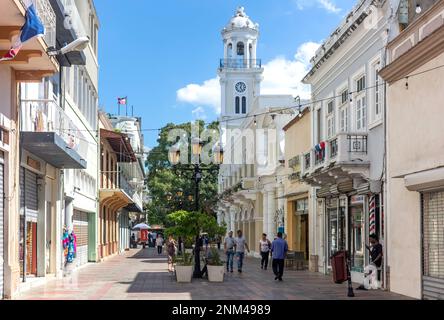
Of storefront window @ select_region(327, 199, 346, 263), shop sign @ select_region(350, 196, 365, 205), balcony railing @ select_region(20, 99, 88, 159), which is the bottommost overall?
storefront window @ select_region(327, 199, 346, 263)

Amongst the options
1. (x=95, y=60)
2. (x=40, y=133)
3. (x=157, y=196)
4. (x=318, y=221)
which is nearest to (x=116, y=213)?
(x=157, y=196)

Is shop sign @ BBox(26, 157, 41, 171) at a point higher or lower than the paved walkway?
higher

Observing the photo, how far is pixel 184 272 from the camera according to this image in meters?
21.3

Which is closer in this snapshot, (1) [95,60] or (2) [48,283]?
(2) [48,283]

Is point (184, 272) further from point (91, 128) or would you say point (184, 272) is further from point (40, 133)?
point (91, 128)

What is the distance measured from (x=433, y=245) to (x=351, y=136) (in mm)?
5382

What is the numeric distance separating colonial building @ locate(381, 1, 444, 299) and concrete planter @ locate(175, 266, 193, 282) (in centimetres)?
585

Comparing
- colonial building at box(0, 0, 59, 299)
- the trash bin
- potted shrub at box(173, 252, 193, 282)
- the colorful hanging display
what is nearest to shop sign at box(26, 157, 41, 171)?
colonial building at box(0, 0, 59, 299)

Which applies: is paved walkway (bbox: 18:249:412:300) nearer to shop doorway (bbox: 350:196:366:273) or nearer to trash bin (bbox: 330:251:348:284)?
trash bin (bbox: 330:251:348:284)

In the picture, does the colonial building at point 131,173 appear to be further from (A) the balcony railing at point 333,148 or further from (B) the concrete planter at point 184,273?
(A) the balcony railing at point 333,148

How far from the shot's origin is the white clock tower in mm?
71188

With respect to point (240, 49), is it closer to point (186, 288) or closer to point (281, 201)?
point (281, 201)

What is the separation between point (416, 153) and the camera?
16.4 m

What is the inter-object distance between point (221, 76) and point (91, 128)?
39.8m
